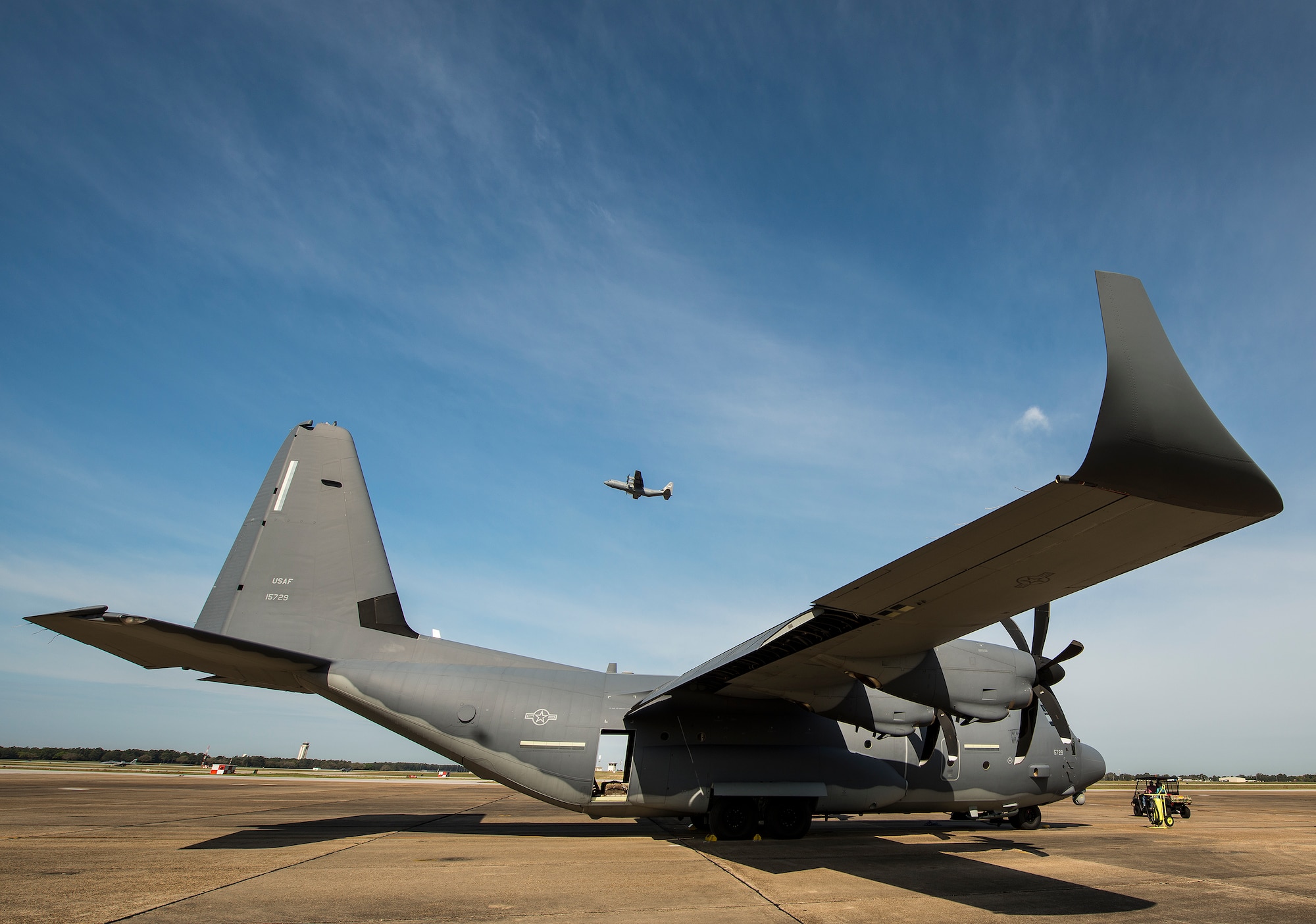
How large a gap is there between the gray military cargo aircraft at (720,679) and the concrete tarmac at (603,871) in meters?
0.98

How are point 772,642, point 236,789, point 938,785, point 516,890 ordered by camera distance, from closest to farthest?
1. point 516,890
2. point 772,642
3. point 938,785
4. point 236,789

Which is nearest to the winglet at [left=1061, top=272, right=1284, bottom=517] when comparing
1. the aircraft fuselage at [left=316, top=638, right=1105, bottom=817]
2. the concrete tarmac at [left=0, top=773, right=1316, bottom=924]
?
the concrete tarmac at [left=0, top=773, right=1316, bottom=924]

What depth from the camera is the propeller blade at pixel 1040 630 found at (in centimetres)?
1126

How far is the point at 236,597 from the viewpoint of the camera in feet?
39.4

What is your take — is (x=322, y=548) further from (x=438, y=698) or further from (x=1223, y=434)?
(x=1223, y=434)

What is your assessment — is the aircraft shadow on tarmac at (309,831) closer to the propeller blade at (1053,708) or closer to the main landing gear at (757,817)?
the main landing gear at (757,817)

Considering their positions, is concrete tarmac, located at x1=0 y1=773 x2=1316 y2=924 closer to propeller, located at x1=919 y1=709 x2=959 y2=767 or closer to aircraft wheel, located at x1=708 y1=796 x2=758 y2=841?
aircraft wheel, located at x1=708 y1=796 x2=758 y2=841

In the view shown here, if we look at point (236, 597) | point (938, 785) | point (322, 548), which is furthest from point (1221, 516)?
point (236, 597)

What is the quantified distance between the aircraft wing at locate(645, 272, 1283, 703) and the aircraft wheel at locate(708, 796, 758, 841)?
3.77 meters

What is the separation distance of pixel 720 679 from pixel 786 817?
3.57 meters

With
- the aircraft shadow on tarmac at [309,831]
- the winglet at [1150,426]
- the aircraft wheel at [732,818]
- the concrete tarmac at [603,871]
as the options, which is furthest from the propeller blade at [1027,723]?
the aircraft shadow on tarmac at [309,831]

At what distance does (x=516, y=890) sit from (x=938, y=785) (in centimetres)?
953

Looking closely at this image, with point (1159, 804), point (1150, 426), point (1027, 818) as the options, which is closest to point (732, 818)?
point (1027, 818)

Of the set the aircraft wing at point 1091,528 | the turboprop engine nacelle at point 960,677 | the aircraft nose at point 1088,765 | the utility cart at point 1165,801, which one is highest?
the aircraft wing at point 1091,528
